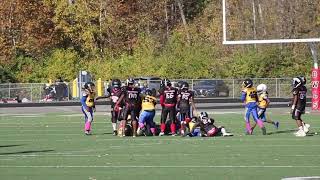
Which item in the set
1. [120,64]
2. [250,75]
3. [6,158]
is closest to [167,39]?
[120,64]

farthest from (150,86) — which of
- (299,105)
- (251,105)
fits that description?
(299,105)

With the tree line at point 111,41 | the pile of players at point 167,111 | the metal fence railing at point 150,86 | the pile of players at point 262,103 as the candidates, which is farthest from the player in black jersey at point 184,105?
the tree line at point 111,41

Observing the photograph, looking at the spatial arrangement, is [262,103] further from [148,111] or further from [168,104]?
[148,111]

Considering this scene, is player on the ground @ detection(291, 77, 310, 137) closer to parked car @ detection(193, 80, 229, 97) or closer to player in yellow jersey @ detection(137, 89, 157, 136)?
player in yellow jersey @ detection(137, 89, 157, 136)

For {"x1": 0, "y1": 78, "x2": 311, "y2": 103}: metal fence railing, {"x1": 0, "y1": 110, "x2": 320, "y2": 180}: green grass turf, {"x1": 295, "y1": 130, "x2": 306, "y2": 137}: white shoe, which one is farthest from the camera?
{"x1": 0, "y1": 78, "x2": 311, "y2": 103}: metal fence railing

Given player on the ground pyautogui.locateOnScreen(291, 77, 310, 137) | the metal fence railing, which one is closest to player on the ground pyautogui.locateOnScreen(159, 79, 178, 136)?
player on the ground pyautogui.locateOnScreen(291, 77, 310, 137)

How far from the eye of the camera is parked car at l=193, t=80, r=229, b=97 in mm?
50719

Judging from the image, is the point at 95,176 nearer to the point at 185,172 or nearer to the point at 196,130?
the point at 185,172

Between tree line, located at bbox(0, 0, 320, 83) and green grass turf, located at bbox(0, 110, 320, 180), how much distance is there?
94.1 ft

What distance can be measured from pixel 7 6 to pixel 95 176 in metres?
46.6

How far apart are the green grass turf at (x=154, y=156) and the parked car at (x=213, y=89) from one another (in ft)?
83.1

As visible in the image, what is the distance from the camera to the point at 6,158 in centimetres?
1686

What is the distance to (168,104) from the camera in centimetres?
2325

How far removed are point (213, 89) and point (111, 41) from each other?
11.0 m
